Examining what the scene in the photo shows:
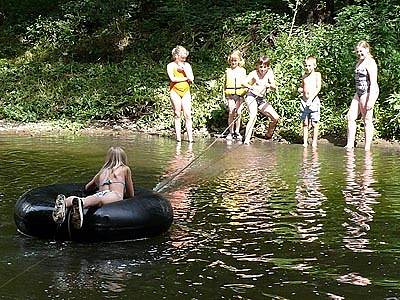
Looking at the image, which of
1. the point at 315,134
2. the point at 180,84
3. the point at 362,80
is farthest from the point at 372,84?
the point at 180,84

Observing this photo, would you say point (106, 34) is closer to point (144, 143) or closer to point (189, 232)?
point (144, 143)

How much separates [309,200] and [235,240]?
208 cm

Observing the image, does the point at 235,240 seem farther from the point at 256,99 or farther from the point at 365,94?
the point at 256,99

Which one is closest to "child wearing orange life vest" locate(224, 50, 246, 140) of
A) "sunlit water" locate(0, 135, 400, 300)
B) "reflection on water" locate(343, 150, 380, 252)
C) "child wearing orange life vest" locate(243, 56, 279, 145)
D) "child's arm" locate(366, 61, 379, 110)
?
"child wearing orange life vest" locate(243, 56, 279, 145)

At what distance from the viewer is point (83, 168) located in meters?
11.1

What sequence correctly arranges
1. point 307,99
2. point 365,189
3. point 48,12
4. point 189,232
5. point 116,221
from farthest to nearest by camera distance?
1. point 48,12
2. point 307,99
3. point 365,189
4. point 189,232
5. point 116,221

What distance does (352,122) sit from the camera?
13.5 metres

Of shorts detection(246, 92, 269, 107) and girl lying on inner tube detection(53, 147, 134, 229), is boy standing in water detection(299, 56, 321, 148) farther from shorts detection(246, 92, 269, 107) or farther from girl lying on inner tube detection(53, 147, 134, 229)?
girl lying on inner tube detection(53, 147, 134, 229)

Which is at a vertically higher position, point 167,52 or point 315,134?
point 167,52

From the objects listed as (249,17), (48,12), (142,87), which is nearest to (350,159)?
(142,87)

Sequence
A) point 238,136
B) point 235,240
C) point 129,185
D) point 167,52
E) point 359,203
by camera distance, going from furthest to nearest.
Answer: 1. point 167,52
2. point 238,136
3. point 359,203
4. point 129,185
5. point 235,240

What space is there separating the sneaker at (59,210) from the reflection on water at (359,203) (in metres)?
2.51

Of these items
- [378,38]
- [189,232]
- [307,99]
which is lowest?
[189,232]

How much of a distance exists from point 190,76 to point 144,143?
61.1 inches
